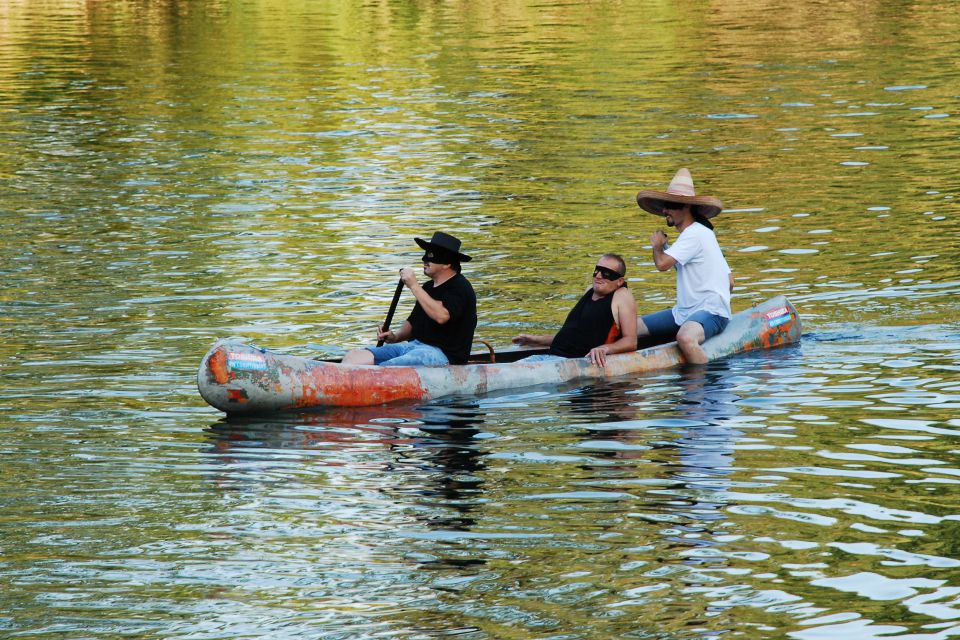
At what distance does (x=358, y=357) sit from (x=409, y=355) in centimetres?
44

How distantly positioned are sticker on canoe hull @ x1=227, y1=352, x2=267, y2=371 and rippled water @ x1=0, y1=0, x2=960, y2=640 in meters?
0.52

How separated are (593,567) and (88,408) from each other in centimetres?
557

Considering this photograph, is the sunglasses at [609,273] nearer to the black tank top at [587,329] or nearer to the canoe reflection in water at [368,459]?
the black tank top at [587,329]

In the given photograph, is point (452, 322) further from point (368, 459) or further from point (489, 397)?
point (368, 459)

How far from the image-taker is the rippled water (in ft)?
27.7

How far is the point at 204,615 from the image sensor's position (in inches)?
319

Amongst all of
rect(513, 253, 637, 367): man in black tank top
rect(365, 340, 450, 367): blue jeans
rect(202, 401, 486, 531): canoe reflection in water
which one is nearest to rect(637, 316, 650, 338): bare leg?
rect(513, 253, 637, 367): man in black tank top

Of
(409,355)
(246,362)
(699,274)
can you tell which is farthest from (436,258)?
(699,274)

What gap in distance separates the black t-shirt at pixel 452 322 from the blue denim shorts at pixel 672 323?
2.12m

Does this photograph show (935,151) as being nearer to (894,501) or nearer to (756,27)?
(894,501)

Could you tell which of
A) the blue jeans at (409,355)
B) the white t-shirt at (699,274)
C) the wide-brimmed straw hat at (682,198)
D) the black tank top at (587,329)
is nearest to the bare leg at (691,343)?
the white t-shirt at (699,274)

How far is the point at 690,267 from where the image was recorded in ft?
46.6

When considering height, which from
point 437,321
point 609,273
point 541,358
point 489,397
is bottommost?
point 489,397

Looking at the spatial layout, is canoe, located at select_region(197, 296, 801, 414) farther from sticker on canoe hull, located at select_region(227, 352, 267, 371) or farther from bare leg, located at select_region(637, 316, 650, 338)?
bare leg, located at select_region(637, 316, 650, 338)
